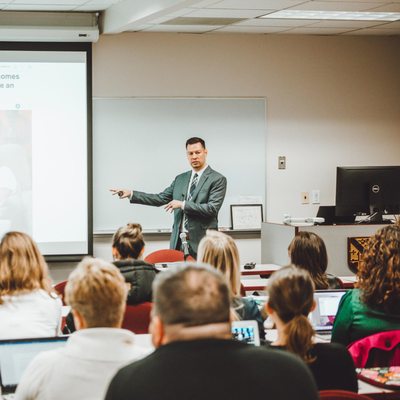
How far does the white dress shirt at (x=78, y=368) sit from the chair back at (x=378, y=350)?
1.26 metres

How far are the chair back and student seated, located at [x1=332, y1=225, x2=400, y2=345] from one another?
26 cm

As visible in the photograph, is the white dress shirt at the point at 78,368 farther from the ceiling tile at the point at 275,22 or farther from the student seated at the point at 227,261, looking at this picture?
the ceiling tile at the point at 275,22

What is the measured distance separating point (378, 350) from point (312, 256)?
111 centimetres

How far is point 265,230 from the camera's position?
7.00m

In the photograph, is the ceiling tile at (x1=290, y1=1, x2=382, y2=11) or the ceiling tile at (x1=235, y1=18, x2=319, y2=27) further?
the ceiling tile at (x1=235, y1=18, x2=319, y2=27)

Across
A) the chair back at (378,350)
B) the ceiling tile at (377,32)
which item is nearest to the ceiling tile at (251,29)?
the ceiling tile at (377,32)

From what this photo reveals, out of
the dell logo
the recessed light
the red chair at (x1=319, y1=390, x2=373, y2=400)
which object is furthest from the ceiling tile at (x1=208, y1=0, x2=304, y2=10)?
the red chair at (x1=319, y1=390, x2=373, y2=400)

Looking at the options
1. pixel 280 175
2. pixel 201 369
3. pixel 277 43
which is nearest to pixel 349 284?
pixel 280 175

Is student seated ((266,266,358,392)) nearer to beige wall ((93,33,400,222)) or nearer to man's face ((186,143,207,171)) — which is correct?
man's face ((186,143,207,171))

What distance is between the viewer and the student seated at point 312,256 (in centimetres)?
415

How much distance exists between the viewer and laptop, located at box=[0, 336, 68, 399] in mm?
2730

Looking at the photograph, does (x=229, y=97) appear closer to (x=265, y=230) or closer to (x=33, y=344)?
(x=265, y=230)

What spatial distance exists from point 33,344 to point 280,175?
557 centimetres

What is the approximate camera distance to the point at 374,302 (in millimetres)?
3408
